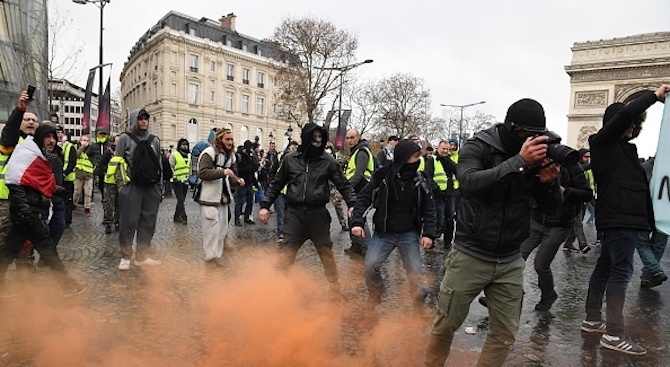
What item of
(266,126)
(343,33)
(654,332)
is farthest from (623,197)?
(266,126)

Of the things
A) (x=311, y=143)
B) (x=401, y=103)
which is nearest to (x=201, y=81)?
(x=401, y=103)

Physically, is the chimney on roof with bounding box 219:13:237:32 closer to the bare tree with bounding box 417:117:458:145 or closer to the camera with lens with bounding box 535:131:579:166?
the bare tree with bounding box 417:117:458:145

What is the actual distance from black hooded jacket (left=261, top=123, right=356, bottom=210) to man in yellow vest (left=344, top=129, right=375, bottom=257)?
2405 millimetres

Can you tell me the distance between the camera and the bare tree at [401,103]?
156 feet

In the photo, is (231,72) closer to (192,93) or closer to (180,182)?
(192,93)

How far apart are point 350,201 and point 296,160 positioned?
74cm

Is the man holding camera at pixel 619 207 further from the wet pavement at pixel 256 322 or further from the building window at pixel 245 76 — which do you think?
the building window at pixel 245 76

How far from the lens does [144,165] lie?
612 centimetres

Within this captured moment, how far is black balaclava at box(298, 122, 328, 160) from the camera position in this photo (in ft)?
16.1

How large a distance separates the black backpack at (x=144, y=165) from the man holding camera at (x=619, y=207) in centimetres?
507

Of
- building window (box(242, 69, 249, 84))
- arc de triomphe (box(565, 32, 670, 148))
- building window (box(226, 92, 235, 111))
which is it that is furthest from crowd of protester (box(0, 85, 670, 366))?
building window (box(242, 69, 249, 84))

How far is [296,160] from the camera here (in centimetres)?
505

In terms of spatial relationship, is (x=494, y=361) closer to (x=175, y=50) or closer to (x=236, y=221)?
(x=236, y=221)

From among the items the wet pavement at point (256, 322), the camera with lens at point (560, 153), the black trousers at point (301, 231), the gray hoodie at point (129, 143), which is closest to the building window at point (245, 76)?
the wet pavement at point (256, 322)
